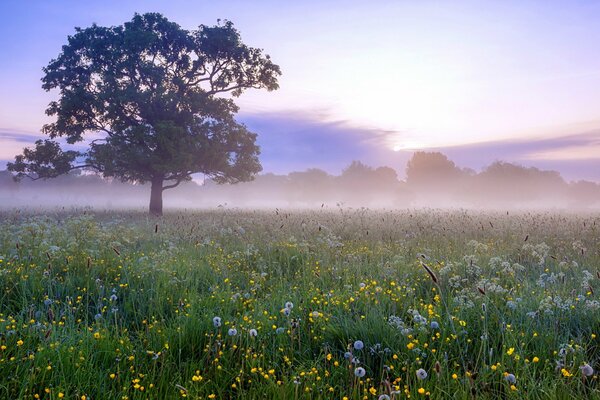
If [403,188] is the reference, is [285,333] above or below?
below

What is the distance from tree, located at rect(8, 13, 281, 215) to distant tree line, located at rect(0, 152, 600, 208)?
235ft

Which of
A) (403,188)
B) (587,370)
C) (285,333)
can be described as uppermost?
(403,188)

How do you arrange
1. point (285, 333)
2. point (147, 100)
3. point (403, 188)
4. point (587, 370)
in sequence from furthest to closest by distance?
1. point (403, 188)
2. point (147, 100)
3. point (285, 333)
4. point (587, 370)

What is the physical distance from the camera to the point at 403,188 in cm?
10081

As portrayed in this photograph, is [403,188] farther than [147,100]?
Yes

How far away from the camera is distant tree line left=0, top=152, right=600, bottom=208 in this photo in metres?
99.2

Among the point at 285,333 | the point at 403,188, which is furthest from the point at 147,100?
the point at 403,188

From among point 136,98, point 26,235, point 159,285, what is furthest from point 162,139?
point 159,285

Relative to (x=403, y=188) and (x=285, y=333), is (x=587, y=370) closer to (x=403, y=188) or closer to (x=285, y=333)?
(x=285, y=333)

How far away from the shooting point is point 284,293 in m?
5.72

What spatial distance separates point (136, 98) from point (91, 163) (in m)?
5.35

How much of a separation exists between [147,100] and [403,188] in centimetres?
8453

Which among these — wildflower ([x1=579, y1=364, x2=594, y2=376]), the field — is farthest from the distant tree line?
wildflower ([x1=579, y1=364, x2=594, y2=376])

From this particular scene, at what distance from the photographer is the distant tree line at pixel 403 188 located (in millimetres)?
99250
